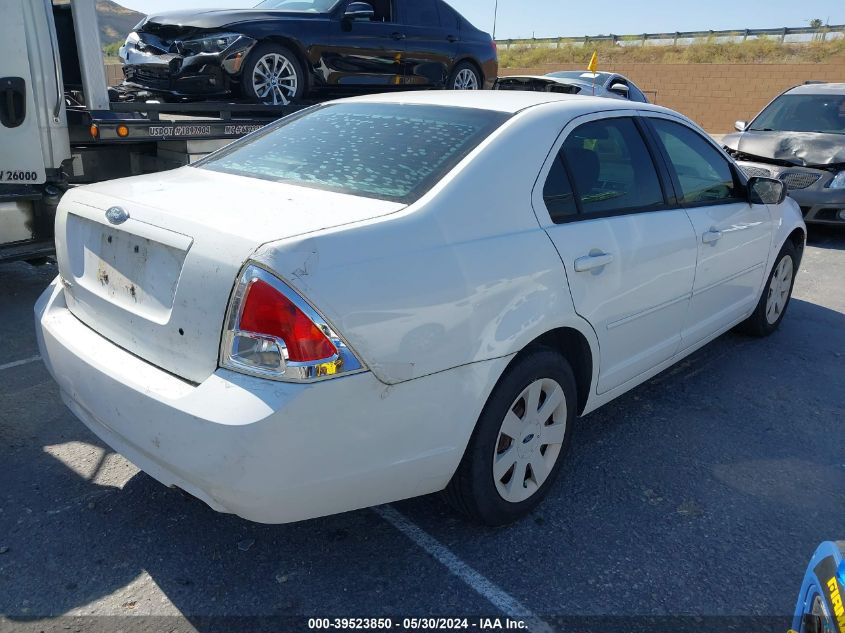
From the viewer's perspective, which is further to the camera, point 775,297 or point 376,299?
point 775,297

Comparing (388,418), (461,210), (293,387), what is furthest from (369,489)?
(461,210)

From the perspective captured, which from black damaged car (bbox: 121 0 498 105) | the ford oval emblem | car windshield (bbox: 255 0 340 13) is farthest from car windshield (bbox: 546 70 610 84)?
the ford oval emblem

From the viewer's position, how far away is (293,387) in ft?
6.84

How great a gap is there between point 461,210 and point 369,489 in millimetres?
985

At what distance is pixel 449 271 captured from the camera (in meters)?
2.38

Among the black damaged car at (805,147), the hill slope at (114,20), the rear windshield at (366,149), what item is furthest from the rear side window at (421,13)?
the hill slope at (114,20)

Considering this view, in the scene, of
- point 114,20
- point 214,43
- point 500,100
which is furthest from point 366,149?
point 114,20

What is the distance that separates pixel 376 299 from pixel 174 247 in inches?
26.8

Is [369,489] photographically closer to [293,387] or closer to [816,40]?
[293,387]

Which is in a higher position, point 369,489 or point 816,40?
point 816,40

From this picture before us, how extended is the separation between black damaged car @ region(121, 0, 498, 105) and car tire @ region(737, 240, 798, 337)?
4.61 meters

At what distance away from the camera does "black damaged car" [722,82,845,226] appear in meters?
8.49

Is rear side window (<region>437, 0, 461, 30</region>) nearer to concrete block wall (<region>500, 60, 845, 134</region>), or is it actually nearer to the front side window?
the front side window

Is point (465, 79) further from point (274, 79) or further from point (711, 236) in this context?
point (711, 236)
